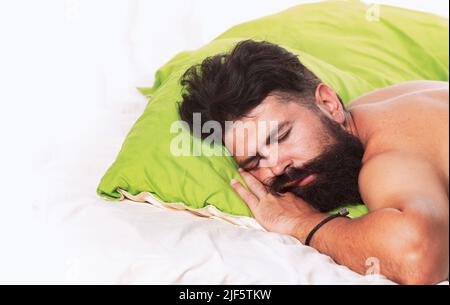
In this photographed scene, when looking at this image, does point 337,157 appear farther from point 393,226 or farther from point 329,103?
point 393,226

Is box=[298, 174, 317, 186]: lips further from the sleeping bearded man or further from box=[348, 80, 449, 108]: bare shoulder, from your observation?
box=[348, 80, 449, 108]: bare shoulder

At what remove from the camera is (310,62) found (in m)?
1.70

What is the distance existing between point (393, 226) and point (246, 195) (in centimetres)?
34

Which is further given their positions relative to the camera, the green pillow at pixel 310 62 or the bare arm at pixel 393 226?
the green pillow at pixel 310 62

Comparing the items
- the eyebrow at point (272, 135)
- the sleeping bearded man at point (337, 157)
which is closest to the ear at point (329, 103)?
the sleeping bearded man at point (337, 157)

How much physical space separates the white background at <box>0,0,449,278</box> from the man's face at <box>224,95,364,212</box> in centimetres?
34

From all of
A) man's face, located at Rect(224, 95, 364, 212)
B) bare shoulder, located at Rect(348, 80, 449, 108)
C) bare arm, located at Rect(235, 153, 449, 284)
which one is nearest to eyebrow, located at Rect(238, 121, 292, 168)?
man's face, located at Rect(224, 95, 364, 212)

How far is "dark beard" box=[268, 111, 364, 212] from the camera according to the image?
132 centimetres

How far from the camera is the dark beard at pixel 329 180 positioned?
132 centimetres

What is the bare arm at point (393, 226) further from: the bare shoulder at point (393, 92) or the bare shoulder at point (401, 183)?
the bare shoulder at point (393, 92)

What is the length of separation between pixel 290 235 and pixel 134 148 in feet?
1.18

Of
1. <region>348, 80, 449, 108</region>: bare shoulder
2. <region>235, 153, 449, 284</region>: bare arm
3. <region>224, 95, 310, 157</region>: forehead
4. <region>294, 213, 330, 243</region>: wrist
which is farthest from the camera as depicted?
<region>348, 80, 449, 108</region>: bare shoulder

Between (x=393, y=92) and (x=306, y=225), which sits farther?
(x=393, y=92)

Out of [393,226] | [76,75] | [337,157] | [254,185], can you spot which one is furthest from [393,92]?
[76,75]
